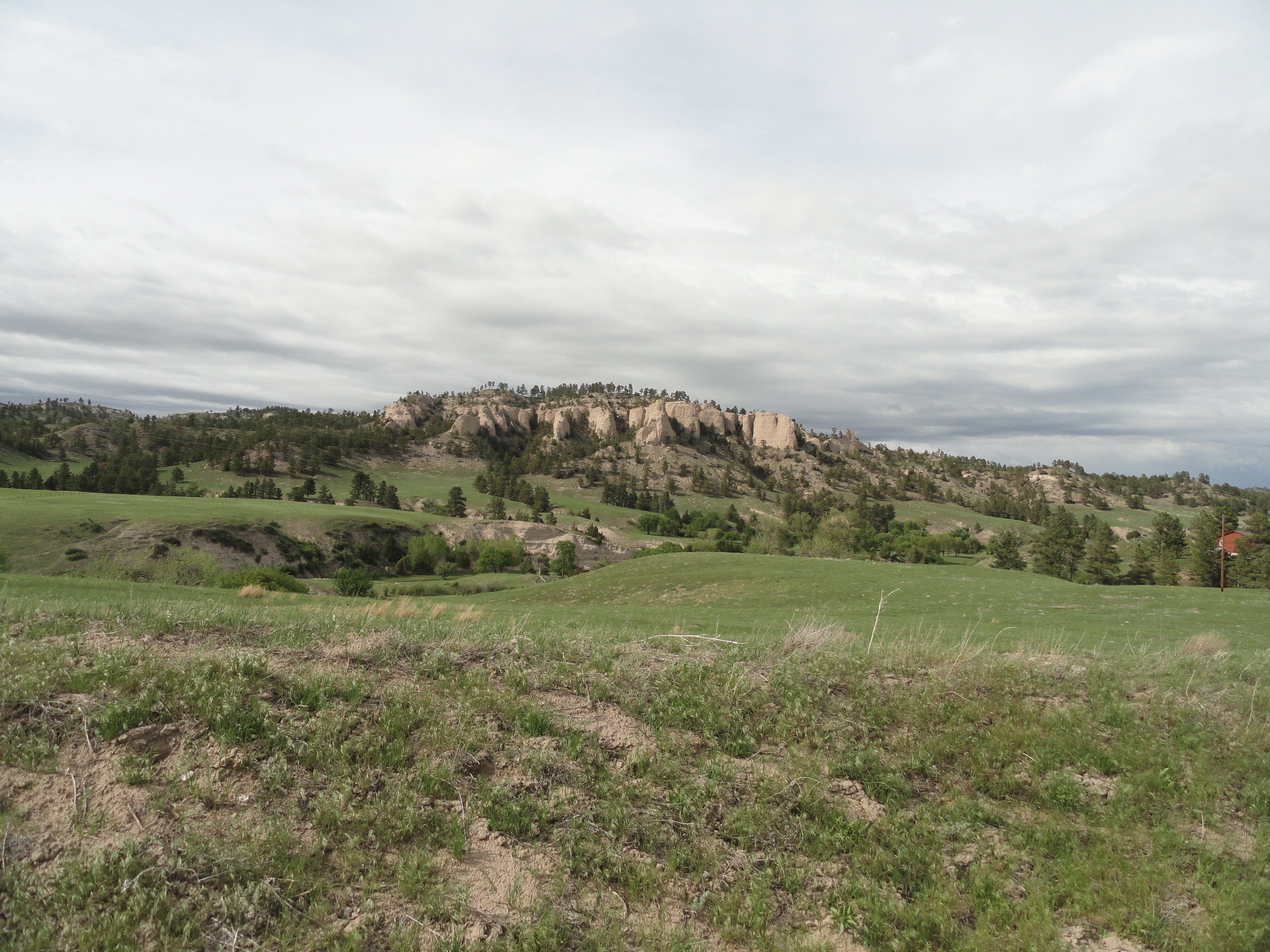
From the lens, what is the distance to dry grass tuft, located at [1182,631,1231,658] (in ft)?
38.4

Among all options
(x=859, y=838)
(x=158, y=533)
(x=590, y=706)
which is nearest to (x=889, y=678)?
(x=859, y=838)

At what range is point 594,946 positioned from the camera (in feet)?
16.7

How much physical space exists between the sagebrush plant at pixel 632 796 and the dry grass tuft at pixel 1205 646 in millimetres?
3195

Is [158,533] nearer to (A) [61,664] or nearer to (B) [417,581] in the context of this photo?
(B) [417,581]

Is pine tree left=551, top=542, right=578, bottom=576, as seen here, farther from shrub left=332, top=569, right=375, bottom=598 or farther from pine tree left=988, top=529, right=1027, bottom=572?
pine tree left=988, top=529, right=1027, bottom=572

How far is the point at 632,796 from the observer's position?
6664 mm

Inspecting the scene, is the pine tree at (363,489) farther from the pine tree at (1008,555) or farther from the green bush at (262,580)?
the pine tree at (1008,555)

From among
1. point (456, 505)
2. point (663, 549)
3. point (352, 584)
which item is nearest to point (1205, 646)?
point (352, 584)

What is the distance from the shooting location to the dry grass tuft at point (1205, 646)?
11703 millimetres

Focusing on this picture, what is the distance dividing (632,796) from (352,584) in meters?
62.9

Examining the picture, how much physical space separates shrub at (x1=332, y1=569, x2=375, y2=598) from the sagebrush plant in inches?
2231

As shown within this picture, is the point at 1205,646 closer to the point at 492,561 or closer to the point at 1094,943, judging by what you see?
the point at 1094,943

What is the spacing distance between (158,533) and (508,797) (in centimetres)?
8427

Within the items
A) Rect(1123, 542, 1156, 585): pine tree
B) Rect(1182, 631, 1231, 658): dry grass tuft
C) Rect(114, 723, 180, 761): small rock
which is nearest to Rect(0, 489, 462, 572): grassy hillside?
Rect(114, 723, 180, 761): small rock
